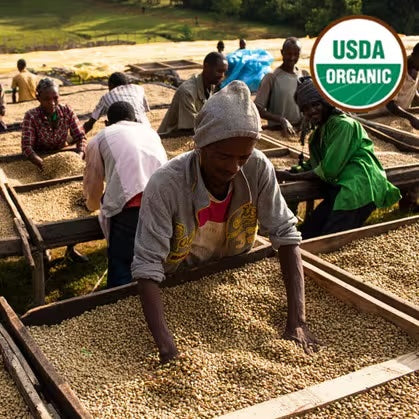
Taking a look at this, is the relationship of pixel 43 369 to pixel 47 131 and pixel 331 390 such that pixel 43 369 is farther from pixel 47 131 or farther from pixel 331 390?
pixel 47 131

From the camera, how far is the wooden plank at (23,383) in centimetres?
200

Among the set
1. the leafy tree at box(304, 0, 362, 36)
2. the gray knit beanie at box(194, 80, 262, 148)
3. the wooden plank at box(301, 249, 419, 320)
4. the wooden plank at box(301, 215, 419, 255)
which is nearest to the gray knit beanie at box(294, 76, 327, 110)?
the wooden plank at box(301, 215, 419, 255)

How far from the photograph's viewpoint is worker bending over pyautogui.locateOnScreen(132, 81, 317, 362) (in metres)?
2.29

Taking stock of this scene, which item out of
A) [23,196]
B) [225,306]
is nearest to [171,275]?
[225,306]

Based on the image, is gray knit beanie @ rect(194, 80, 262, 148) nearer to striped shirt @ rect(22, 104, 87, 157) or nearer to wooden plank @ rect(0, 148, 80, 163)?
striped shirt @ rect(22, 104, 87, 157)

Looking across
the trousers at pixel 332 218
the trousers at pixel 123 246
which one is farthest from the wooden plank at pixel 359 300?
the trousers at pixel 332 218

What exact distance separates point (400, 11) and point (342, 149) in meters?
33.1

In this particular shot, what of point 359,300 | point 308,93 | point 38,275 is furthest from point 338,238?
point 38,275

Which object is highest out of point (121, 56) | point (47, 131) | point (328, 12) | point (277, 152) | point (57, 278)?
point (328, 12)

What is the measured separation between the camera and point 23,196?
4.67 meters

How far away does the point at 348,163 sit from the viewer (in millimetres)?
4246

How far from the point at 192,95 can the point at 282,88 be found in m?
1.06

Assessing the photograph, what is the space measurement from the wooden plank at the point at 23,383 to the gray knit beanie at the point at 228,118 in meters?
1.08

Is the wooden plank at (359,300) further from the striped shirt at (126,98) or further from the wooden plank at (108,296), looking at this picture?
the striped shirt at (126,98)
